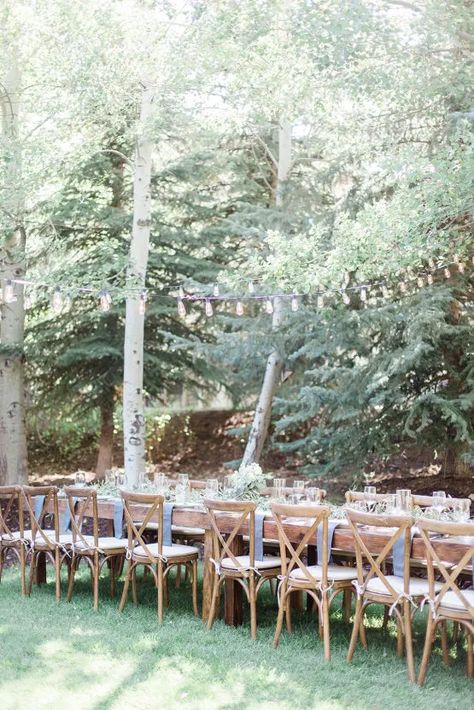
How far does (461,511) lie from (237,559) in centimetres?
166

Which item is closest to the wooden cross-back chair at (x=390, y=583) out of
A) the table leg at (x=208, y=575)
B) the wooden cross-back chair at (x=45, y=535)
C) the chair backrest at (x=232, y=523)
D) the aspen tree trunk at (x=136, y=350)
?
the chair backrest at (x=232, y=523)

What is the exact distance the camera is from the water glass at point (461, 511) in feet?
18.0

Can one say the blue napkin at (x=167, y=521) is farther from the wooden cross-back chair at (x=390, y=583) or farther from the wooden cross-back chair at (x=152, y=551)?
the wooden cross-back chair at (x=390, y=583)

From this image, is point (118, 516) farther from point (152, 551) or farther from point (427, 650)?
point (427, 650)

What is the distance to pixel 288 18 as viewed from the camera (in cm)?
896

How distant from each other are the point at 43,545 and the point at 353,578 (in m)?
3.04

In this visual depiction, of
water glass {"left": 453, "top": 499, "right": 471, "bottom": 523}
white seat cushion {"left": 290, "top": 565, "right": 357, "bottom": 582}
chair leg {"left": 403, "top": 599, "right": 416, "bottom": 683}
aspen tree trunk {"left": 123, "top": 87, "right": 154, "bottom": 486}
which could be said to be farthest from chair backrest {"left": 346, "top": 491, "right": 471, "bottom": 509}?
aspen tree trunk {"left": 123, "top": 87, "right": 154, "bottom": 486}

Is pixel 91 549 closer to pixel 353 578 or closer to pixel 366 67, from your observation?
pixel 353 578

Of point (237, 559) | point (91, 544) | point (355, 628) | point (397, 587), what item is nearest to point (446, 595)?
point (397, 587)

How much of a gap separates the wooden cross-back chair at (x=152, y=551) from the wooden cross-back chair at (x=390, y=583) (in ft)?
5.43

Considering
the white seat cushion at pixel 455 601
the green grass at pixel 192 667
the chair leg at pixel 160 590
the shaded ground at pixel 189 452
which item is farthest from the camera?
the shaded ground at pixel 189 452

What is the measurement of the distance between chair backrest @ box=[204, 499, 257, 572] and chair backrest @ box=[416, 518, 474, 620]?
139cm

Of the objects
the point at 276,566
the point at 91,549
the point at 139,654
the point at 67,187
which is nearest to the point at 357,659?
the point at 276,566

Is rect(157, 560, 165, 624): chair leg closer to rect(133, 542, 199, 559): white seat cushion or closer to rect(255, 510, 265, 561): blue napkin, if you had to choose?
rect(133, 542, 199, 559): white seat cushion
